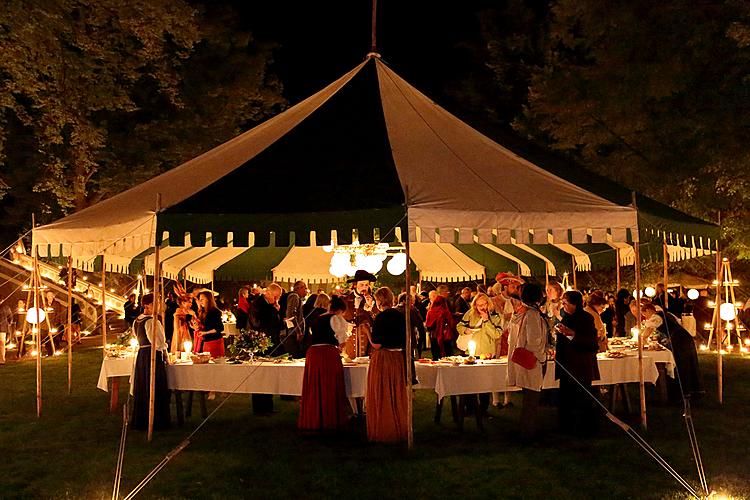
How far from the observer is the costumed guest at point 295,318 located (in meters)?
12.2

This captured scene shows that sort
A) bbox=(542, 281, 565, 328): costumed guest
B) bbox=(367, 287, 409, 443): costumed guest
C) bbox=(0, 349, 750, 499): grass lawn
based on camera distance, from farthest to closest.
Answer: bbox=(542, 281, 565, 328): costumed guest, bbox=(367, 287, 409, 443): costumed guest, bbox=(0, 349, 750, 499): grass lawn

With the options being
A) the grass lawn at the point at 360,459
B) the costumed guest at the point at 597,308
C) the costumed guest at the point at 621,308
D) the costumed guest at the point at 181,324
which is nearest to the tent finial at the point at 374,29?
the costumed guest at the point at 181,324

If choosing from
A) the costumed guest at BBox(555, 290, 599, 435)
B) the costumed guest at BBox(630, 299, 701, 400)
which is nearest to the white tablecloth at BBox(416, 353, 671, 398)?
the costumed guest at BBox(555, 290, 599, 435)

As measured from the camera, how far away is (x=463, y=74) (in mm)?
35719

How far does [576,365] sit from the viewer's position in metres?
8.84

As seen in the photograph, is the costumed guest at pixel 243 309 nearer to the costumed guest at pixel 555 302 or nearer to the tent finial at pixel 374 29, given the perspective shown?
the tent finial at pixel 374 29

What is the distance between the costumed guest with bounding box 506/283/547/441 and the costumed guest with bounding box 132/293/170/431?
383 cm

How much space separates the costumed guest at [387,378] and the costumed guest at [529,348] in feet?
3.71

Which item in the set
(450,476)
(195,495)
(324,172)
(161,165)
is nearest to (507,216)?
(324,172)

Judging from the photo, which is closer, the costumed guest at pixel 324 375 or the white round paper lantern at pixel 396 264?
the costumed guest at pixel 324 375

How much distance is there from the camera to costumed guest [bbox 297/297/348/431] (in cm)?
866

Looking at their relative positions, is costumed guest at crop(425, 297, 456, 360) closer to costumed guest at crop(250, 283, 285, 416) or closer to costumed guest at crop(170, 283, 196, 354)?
costumed guest at crop(250, 283, 285, 416)

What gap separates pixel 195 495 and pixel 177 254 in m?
8.52

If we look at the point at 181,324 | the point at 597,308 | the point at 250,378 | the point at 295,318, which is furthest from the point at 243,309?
the point at 597,308
